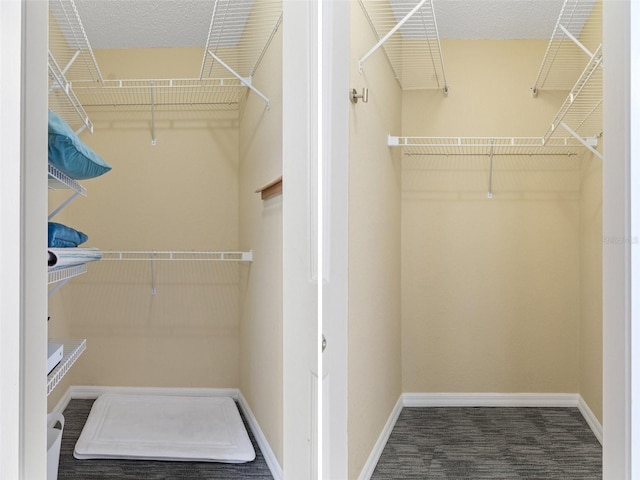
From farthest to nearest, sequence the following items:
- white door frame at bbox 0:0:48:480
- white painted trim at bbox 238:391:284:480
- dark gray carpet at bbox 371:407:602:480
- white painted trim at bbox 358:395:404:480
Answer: white painted trim at bbox 358:395:404:480 → dark gray carpet at bbox 371:407:602:480 → white painted trim at bbox 238:391:284:480 → white door frame at bbox 0:0:48:480

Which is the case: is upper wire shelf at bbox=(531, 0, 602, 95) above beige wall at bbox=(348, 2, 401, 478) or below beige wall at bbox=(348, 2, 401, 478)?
above

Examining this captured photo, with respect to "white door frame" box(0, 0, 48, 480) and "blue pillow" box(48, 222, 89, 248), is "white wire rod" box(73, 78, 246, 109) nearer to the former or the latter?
"white door frame" box(0, 0, 48, 480)

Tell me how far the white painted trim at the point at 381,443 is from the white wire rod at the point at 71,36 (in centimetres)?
97

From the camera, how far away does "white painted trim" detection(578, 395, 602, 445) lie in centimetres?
79

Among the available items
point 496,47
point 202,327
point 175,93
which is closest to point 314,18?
point 175,93

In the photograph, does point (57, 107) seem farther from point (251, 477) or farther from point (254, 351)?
point (251, 477)

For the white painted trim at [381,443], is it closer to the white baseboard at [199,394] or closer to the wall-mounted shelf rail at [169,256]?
the white baseboard at [199,394]

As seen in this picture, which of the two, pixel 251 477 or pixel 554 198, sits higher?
pixel 554 198

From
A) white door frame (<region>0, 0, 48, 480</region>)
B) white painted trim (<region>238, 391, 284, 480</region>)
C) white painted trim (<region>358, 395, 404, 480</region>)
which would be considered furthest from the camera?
white painted trim (<region>358, 395, 404, 480</region>)

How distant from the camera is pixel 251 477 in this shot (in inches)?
27.8

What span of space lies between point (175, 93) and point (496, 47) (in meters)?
0.68

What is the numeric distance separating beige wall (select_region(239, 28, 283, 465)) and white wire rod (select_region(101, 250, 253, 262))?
0.06 ft

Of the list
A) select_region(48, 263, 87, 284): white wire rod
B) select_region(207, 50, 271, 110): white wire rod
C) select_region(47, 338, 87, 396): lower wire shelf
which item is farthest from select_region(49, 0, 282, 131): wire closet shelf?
select_region(47, 338, 87, 396): lower wire shelf

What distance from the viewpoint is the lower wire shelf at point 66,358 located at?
0.65 metres
